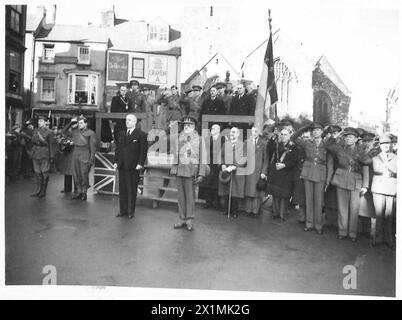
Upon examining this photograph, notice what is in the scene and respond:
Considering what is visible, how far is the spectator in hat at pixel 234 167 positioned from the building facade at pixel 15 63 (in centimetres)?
190

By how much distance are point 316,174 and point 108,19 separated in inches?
92.1

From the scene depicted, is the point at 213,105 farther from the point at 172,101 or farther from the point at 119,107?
the point at 119,107

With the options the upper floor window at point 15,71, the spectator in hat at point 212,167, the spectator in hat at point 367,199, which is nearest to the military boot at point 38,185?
the upper floor window at point 15,71

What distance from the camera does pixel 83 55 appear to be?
2.97m

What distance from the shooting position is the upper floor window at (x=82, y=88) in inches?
117

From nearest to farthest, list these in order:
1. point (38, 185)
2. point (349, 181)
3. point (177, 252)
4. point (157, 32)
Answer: point (177, 252) < point (349, 181) < point (157, 32) < point (38, 185)

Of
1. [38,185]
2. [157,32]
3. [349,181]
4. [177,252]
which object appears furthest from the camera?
[38,185]

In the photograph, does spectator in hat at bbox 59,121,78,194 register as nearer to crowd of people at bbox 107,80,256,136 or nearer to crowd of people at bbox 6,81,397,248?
crowd of people at bbox 6,81,397,248

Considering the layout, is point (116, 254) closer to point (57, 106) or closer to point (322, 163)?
point (57, 106)

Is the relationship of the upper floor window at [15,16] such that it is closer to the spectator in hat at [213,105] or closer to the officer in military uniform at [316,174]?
the spectator in hat at [213,105]

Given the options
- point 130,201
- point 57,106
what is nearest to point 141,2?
point 57,106

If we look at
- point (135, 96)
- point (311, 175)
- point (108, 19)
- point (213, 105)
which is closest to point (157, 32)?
point (108, 19)

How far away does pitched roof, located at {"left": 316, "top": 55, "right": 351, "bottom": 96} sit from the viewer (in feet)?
9.27
